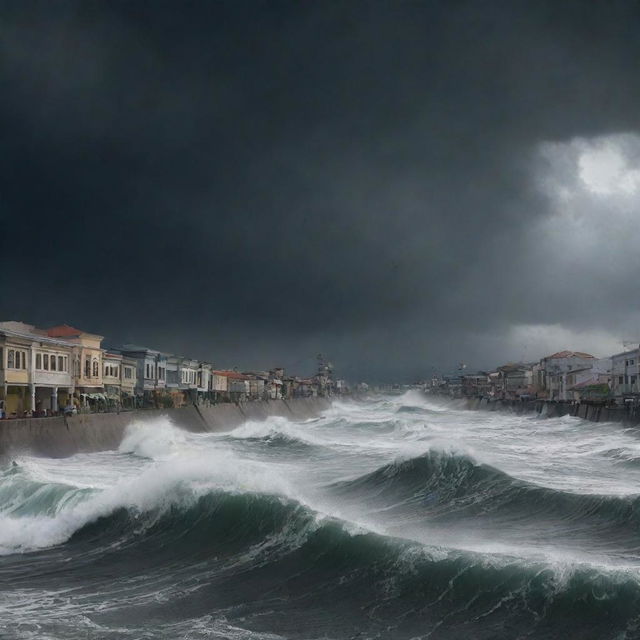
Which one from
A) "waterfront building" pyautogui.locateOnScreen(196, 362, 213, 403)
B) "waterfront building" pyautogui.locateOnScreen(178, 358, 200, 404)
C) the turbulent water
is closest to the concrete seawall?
the turbulent water

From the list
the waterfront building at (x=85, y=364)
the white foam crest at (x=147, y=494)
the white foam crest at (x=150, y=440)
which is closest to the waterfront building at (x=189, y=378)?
the waterfront building at (x=85, y=364)

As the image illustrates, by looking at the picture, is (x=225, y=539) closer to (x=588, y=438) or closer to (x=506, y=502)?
(x=506, y=502)

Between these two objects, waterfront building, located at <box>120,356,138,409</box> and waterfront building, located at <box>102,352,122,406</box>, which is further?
waterfront building, located at <box>120,356,138,409</box>

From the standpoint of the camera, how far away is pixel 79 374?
186 ft

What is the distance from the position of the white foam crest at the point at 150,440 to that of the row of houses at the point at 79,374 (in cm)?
308

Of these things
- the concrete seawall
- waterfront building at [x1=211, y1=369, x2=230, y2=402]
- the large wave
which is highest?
waterfront building at [x1=211, y1=369, x2=230, y2=402]

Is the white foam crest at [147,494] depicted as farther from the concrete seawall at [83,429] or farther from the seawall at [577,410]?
the seawall at [577,410]

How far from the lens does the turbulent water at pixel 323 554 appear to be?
1062 cm

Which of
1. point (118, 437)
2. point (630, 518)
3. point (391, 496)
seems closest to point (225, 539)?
point (391, 496)

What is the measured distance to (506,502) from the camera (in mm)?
19953

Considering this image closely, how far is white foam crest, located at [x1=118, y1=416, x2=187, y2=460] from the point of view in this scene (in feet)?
131

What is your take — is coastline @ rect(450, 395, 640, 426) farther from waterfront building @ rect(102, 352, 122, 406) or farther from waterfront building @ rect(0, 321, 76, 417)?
waterfront building @ rect(0, 321, 76, 417)

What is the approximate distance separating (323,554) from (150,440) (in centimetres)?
2929

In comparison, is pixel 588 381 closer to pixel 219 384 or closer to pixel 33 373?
pixel 219 384
